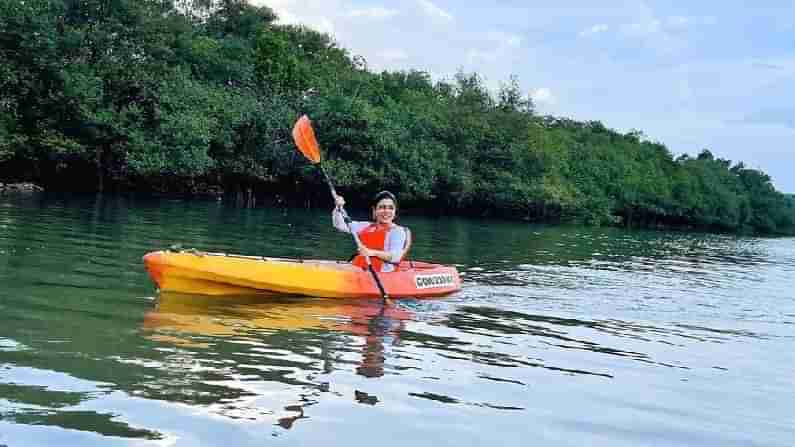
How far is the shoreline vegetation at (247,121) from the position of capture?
28734 millimetres

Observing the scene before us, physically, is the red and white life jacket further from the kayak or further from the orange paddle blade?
the orange paddle blade

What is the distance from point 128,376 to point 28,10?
88.3 feet

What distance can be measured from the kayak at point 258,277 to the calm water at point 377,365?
7.1 inches

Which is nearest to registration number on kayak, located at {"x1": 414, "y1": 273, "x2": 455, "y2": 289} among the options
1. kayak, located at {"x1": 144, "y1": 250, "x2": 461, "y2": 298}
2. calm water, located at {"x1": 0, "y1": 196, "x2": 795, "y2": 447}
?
kayak, located at {"x1": 144, "y1": 250, "x2": 461, "y2": 298}

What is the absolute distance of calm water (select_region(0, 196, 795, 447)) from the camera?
4.13 m

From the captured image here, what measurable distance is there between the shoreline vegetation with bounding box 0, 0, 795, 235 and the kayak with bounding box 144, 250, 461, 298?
2153 cm

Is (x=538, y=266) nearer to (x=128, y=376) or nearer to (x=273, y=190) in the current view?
(x=128, y=376)

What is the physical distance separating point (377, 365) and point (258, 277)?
296 centimetres

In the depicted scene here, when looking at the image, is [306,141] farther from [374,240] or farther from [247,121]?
[247,121]

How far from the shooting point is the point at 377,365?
18.7ft

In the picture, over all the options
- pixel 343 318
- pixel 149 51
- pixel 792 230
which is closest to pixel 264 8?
pixel 149 51

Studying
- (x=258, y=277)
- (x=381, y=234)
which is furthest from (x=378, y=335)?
(x=381, y=234)

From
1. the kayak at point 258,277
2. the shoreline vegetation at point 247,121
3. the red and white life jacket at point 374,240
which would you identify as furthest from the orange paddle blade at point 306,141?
the shoreline vegetation at point 247,121

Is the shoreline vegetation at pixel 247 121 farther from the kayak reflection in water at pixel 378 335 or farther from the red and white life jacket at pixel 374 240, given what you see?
the kayak reflection in water at pixel 378 335
